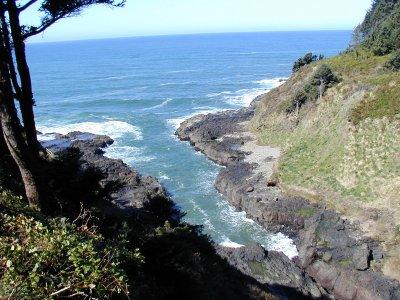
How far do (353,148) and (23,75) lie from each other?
34606 millimetres

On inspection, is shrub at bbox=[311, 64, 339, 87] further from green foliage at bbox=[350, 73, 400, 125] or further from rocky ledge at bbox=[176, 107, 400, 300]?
rocky ledge at bbox=[176, 107, 400, 300]

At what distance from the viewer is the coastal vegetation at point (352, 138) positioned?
32938 millimetres

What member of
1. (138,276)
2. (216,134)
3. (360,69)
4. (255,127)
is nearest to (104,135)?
(216,134)

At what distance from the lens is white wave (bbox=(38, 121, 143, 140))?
65956 mm

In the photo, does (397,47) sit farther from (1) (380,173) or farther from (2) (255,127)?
(1) (380,173)

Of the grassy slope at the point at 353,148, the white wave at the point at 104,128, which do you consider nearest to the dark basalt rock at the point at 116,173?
the white wave at the point at 104,128

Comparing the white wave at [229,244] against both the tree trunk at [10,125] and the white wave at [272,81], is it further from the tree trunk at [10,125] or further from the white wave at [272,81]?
the white wave at [272,81]

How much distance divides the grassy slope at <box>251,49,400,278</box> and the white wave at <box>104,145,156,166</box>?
15.2m

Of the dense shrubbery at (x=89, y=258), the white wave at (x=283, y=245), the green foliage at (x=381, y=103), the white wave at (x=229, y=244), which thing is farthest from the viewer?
the green foliage at (x=381, y=103)

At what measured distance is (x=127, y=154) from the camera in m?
56.0

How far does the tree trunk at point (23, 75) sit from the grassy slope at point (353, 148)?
2315 centimetres

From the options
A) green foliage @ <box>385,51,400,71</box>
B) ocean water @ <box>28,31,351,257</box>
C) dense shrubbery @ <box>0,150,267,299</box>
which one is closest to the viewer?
dense shrubbery @ <box>0,150,267,299</box>

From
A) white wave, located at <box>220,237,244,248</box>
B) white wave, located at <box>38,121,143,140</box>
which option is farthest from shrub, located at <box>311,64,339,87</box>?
white wave, located at <box>220,237,244,248</box>

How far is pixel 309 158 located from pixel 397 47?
23763 mm
